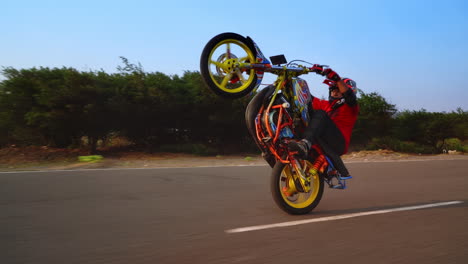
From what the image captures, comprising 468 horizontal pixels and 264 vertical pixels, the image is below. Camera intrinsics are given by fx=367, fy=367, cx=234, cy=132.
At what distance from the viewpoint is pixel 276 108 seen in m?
3.99

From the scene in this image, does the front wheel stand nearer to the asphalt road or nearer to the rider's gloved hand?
the asphalt road

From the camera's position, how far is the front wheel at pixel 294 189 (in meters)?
3.98

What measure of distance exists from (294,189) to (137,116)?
453 inches

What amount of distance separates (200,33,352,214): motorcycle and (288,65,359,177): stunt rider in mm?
73

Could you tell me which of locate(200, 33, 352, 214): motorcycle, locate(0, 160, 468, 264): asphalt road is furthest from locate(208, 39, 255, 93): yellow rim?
locate(0, 160, 468, 264): asphalt road

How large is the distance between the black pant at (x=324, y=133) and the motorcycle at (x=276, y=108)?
0.06 metres

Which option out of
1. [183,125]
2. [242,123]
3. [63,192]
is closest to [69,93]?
[183,125]

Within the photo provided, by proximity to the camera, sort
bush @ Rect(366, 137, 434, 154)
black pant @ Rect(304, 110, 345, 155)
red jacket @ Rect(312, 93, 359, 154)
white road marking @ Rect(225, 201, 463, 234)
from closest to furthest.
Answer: white road marking @ Rect(225, 201, 463, 234) < black pant @ Rect(304, 110, 345, 155) < red jacket @ Rect(312, 93, 359, 154) < bush @ Rect(366, 137, 434, 154)

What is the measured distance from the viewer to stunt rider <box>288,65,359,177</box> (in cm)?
421

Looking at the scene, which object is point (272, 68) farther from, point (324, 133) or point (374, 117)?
point (374, 117)

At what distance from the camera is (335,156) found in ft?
14.5

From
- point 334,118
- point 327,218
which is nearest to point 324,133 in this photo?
point 334,118

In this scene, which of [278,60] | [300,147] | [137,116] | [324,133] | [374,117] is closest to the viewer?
[300,147]

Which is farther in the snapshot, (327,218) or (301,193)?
(301,193)
